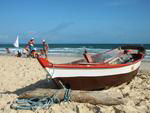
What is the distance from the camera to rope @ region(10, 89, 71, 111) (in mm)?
5746

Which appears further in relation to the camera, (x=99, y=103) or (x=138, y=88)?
(x=138, y=88)

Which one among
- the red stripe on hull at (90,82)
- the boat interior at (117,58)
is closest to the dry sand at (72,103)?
the red stripe on hull at (90,82)

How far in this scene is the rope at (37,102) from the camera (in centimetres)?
575

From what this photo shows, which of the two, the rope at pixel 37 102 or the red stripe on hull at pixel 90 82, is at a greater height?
the red stripe on hull at pixel 90 82

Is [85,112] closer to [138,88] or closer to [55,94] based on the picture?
[55,94]

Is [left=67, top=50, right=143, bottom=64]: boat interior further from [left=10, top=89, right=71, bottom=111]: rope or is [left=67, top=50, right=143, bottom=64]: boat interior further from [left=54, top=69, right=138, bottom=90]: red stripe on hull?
[left=10, top=89, right=71, bottom=111]: rope

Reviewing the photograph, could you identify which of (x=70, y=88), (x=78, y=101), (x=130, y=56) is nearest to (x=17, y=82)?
(x=70, y=88)

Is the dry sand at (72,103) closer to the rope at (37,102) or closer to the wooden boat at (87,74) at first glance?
the rope at (37,102)

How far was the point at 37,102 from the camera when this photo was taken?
5957mm

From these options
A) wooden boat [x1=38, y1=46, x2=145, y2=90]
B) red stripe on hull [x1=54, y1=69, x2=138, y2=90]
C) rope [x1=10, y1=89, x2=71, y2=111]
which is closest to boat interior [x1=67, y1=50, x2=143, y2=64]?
wooden boat [x1=38, y1=46, x2=145, y2=90]

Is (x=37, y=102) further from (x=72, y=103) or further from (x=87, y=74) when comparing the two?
(x=87, y=74)

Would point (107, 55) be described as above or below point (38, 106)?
above

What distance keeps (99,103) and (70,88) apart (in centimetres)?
124

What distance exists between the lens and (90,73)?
22.2ft
